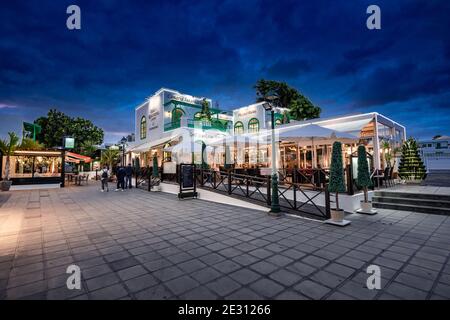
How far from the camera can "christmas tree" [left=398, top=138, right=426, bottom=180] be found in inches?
440

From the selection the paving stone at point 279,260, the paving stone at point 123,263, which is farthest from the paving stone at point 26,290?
the paving stone at point 279,260

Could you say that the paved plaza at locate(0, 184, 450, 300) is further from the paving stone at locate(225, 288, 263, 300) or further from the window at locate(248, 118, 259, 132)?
the window at locate(248, 118, 259, 132)

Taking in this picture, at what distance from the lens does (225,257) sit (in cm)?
353

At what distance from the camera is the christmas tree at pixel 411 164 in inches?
440

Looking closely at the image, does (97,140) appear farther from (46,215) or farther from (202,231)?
(202,231)

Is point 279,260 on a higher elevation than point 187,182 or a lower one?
lower

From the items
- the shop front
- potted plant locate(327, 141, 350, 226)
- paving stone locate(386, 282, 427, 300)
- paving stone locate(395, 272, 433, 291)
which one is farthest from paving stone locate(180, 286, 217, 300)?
the shop front

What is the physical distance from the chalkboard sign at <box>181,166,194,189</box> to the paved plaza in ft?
12.4

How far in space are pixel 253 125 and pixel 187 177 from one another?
14.7 meters

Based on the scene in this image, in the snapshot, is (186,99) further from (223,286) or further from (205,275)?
(223,286)

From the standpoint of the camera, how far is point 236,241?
4289 millimetres

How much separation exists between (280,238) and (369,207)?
4087mm

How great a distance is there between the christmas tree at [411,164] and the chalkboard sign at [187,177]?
11.9 m

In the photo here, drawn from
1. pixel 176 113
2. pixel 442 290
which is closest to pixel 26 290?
pixel 442 290
